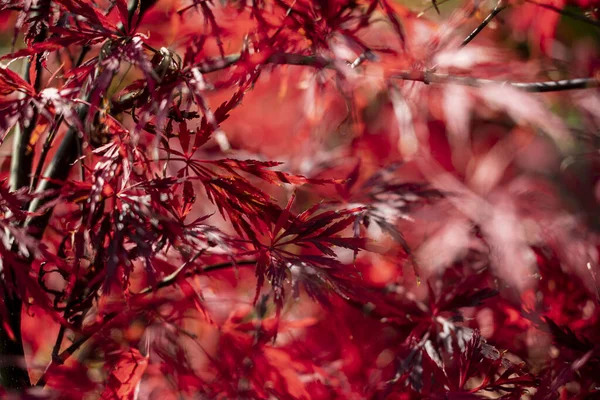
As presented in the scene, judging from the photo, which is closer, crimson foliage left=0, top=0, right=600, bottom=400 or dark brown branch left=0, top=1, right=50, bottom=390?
crimson foliage left=0, top=0, right=600, bottom=400

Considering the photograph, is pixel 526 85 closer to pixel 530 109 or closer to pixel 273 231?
pixel 530 109

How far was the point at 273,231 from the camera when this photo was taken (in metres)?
0.73

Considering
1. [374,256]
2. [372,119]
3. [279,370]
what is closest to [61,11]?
[279,370]

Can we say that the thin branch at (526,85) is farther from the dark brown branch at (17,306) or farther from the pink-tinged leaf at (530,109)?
the dark brown branch at (17,306)

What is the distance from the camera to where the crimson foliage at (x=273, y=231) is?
69cm

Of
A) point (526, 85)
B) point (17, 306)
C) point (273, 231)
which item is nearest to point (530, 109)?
point (526, 85)

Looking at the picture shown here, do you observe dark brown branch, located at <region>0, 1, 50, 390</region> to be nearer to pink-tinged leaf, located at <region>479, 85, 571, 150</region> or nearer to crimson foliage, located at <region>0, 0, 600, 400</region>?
crimson foliage, located at <region>0, 0, 600, 400</region>

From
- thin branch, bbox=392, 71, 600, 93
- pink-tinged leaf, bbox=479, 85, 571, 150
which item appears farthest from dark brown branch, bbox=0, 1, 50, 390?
pink-tinged leaf, bbox=479, 85, 571, 150

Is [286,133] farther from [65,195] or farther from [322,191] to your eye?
[65,195]

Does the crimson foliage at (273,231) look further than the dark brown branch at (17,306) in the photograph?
No

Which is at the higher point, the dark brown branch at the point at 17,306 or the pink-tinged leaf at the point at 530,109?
the pink-tinged leaf at the point at 530,109

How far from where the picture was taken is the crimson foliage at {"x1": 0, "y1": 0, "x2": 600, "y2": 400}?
27.0 inches

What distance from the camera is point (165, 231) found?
2.29 ft

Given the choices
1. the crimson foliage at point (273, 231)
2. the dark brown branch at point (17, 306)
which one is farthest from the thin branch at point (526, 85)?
the dark brown branch at point (17, 306)
